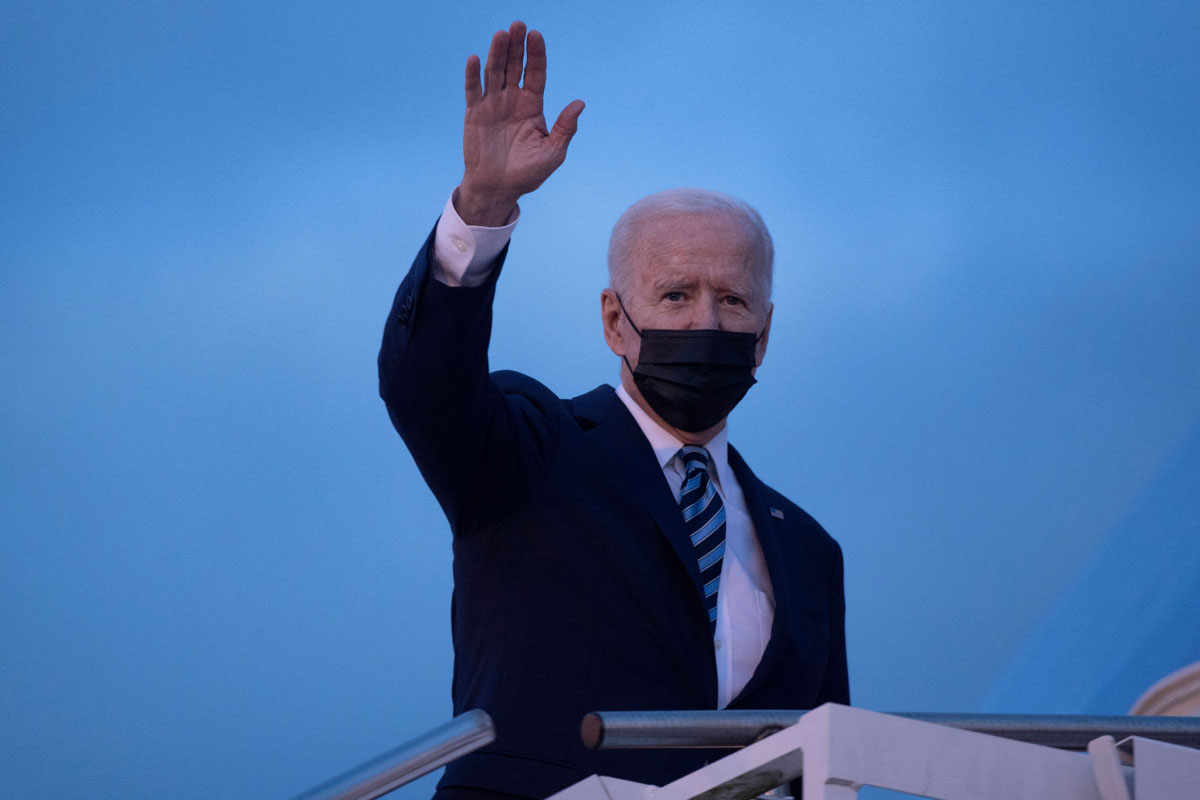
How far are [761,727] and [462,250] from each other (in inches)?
36.1

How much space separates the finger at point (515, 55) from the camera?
1871 millimetres

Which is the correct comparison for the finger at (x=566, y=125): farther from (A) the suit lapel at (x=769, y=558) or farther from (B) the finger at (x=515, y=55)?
(A) the suit lapel at (x=769, y=558)

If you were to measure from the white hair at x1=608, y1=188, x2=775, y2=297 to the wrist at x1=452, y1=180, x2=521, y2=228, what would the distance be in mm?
619

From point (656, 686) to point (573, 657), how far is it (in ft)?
0.40

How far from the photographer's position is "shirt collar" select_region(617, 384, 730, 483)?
2.31 m

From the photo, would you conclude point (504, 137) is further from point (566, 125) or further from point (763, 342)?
point (763, 342)

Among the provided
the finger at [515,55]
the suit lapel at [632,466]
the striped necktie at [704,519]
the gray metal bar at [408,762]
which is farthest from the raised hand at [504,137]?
the gray metal bar at [408,762]

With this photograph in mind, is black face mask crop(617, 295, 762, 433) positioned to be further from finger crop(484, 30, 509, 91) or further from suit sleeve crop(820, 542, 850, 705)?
finger crop(484, 30, 509, 91)

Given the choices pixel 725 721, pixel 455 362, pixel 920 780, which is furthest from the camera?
pixel 455 362

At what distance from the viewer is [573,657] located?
76.5 inches

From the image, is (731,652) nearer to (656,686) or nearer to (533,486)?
(656,686)

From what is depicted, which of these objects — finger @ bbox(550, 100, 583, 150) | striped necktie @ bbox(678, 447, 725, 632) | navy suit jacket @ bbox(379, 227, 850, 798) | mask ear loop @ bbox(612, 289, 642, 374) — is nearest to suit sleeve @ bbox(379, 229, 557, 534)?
navy suit jacket @ bbox(379, 227, 850, 798)

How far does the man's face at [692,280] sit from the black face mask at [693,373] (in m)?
0.03

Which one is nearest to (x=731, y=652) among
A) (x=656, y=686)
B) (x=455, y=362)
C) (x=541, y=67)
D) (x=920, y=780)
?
(x=656, y=686)
